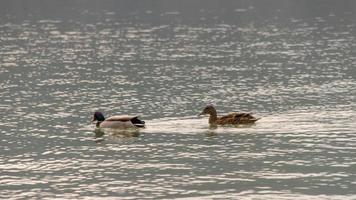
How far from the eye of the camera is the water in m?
40.6

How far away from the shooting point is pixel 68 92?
235 ft

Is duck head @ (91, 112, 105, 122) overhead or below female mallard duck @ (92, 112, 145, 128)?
overhead

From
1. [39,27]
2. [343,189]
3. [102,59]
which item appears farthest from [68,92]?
[39,27]

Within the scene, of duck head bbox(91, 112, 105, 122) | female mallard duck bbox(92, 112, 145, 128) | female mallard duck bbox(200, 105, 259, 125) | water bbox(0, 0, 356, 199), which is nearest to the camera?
water bbox(0, 0, 356, 199)

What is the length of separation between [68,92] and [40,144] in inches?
846

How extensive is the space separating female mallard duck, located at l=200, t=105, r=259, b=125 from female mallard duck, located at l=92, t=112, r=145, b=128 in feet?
14.7

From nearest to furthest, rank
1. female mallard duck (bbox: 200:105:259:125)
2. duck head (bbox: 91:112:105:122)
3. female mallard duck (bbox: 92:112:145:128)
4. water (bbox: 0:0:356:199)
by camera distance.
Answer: water (bbox: 0:0:356:199) → female mallard duck (bbox: 200:105:259:125) → female mallard duck (bbox: 92:112:145:128) → duck head (bbox: 91:112:105:122)

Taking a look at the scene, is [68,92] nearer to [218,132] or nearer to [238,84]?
[238,84]

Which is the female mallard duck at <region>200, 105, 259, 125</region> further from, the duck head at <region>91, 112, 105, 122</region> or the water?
the duck head at <region>91, 112, 105, 122</region>

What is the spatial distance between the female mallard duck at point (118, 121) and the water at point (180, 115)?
1.98ft

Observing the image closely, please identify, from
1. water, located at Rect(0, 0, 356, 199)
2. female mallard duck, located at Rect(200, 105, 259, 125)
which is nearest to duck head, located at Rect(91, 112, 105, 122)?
water, located at Rect(0, 0, 356, 199)

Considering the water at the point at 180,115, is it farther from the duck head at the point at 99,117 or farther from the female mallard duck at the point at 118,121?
the duck head at the point at 99,117

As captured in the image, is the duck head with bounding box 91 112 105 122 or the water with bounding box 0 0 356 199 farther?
the duck head with bounding box 91 112 105 122

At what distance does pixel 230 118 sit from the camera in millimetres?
53844
